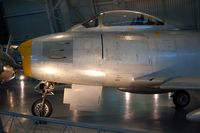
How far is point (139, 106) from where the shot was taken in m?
9.83

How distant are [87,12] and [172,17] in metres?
4.03

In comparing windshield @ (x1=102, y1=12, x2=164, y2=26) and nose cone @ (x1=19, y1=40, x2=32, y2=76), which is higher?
windshield @ (x1=102, y1=12, x2=164, y2=26)

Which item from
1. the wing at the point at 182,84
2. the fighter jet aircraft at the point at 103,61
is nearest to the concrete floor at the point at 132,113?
the fighter jet aircraft at the point at 103,61

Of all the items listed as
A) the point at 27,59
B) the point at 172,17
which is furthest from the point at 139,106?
the point at 172,17

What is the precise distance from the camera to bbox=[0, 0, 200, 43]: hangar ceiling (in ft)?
48.9

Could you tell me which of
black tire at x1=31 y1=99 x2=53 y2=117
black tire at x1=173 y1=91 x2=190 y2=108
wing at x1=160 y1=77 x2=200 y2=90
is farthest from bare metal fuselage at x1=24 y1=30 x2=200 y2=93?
black tire at x1=173 y1=91 x2=190 y2=108

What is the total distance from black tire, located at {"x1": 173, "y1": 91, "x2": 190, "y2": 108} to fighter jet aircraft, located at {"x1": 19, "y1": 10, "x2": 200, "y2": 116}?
7.28 feet

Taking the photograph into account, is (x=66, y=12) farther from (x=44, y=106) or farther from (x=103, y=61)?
(x=103, y=61)

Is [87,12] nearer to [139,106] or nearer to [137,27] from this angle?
[139,106]

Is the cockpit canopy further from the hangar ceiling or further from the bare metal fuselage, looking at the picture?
the hangar ceiling

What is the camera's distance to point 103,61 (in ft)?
23.2

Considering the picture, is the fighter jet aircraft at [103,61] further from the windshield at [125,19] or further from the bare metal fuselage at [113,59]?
the windshield at [125,19]

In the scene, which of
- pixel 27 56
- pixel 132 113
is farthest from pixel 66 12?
pixel 27 56

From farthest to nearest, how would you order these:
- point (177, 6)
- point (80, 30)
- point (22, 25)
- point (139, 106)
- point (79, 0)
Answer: point (22, 25)
point (79, 0)
point (177, 6)
point (139, 106)
point (80, 30)
